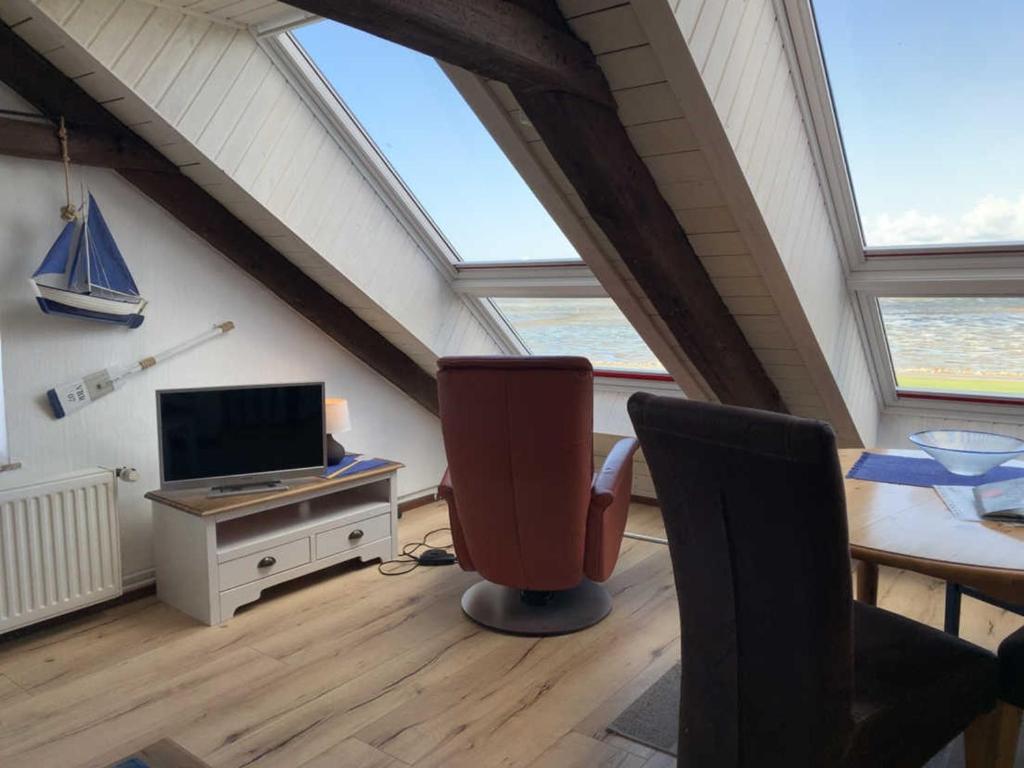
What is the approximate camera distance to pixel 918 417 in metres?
3.38

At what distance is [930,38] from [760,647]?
6.62ft

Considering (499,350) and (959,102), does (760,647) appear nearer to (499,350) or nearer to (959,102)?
(959,102)

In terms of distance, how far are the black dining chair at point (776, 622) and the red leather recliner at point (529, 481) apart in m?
1.04

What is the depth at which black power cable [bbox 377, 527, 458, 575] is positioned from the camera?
135 inches

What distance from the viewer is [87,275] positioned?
2.71 m

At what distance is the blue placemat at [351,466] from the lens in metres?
3.33

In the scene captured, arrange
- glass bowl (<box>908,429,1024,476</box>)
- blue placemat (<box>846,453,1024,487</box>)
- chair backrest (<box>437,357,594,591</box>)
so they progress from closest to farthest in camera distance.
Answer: glass bowl (<box>908,429,1024,476</box>) → blue placemat (<box>846,453,1024,487</box>) → chair backrest (<box>437,357,594,591</box>)

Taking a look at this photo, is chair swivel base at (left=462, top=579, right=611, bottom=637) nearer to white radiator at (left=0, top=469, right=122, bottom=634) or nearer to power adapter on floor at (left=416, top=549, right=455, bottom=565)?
power adapter on floor at (left=416, top=549, right=455, bottom=565)

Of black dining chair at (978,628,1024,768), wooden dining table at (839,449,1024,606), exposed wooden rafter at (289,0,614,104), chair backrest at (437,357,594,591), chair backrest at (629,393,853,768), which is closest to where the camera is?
chair backrest at (629,393,853,768)

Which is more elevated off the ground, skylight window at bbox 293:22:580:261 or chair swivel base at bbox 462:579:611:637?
skylight window at bbox 293:22:580:261

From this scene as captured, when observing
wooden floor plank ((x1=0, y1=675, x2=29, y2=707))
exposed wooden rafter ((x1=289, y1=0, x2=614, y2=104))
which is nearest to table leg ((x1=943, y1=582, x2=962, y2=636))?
exposed wooden rafter ((x1=289, y1=0, x2=614, y2=104))

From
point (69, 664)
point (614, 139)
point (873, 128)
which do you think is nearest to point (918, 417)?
point (873, 128)

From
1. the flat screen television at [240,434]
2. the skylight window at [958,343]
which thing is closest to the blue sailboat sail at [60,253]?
the flat screen television at [240,434]

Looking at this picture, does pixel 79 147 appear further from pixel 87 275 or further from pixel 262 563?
pixel 262 563
